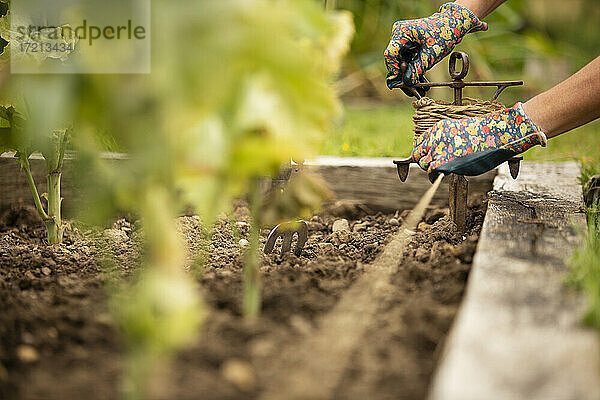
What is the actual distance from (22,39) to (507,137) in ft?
3.63

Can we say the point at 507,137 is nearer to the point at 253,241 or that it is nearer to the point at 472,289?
the point at 472,289

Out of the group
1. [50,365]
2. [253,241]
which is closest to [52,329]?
[50,365]

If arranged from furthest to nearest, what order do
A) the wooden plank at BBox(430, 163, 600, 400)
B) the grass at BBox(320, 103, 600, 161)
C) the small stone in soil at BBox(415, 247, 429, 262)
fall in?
the grass at BBox(320, 103, 600, 161)
the small stone in soil at BBox(415, 247, 429, 262)
the wooden plank at BBox(430, 163, 600, 400)

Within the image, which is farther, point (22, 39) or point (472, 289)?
point (22, 39)

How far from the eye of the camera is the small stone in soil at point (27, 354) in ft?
3.09

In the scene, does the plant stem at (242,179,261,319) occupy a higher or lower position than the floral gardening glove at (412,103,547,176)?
lower

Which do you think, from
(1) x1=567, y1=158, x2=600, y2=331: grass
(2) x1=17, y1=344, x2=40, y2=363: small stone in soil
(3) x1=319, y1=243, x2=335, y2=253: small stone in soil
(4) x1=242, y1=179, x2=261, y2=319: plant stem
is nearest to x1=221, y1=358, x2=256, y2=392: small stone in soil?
(4) x1=242, y1=179, x2=261, y2=319: plant stem

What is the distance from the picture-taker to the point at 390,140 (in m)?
3.09

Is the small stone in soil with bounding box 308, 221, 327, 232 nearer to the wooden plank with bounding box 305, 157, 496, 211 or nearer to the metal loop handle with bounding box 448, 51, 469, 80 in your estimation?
the wooden plank with bounding box 305, 157, 496, 211

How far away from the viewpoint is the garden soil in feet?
2.79

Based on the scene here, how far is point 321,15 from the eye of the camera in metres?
0.87

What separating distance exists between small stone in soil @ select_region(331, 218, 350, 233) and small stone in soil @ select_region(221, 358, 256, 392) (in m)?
1.10

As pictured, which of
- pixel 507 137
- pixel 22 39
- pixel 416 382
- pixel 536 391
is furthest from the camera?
pixel 507 137

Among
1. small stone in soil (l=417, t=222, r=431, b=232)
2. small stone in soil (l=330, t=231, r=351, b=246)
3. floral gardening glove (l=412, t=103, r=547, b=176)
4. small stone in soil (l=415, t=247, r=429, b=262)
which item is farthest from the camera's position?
small stone in soil (l=417, t=222, r=431, b=232)
